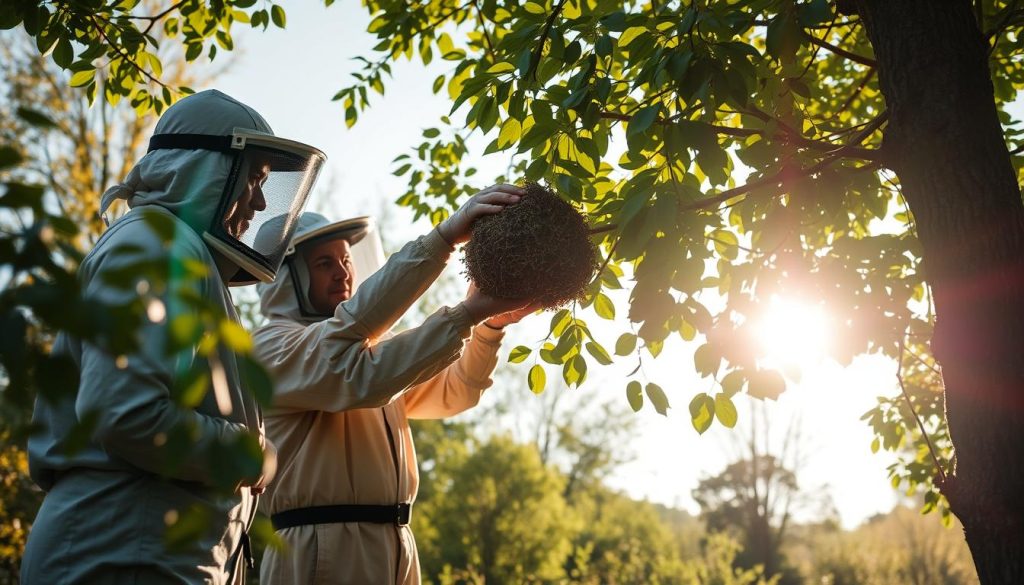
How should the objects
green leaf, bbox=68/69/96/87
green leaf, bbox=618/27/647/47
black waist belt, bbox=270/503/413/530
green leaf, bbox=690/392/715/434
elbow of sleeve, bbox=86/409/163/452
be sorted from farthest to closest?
green leaf, bbox=68/69/96/87 → black waist belt, bbox=270/503/413/530 → green leaf, bbox=690/392/715/434 → green leaf, bbox=618/27/647/47 → elbow of sleeve, bbox=86/409/163/452

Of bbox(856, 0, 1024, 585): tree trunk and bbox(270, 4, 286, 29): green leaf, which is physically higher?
bbox(270, 4, 286, 29): green leaf

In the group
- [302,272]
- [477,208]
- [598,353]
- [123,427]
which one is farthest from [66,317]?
[302,272]

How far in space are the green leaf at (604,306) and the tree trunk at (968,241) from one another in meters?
1.13

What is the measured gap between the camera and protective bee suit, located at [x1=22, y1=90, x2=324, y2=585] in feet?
6.04

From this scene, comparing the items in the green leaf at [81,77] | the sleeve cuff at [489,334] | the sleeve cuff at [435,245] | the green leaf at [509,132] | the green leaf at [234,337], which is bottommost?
the green leaf at [234,337]

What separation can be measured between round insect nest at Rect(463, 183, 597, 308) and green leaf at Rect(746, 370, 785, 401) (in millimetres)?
729

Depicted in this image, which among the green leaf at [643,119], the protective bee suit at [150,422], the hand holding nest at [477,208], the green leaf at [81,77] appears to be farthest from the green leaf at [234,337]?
the green leaf at [81,77]

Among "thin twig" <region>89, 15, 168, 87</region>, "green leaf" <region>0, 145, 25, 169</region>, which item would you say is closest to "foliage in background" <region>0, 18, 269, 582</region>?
"green leaf" <region>0, 145, 25, 169</region>

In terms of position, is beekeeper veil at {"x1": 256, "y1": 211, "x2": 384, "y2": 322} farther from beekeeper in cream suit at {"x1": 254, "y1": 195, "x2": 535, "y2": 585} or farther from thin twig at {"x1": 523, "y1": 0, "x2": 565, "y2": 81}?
thin twig at {"x1": 523, "y1": 0, "x2": 565, "y2": 81}

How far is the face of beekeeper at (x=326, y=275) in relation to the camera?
3.75m

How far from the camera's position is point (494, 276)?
8.55ft

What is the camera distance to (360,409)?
3.21m

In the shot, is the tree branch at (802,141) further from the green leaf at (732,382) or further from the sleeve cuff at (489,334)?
the sleeve cuff at (489,334)

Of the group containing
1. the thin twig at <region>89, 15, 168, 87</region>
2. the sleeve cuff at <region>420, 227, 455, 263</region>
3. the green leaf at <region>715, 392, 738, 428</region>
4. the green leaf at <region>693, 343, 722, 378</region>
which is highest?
the thin twig at <region>89, 15, 168, 87</region>
